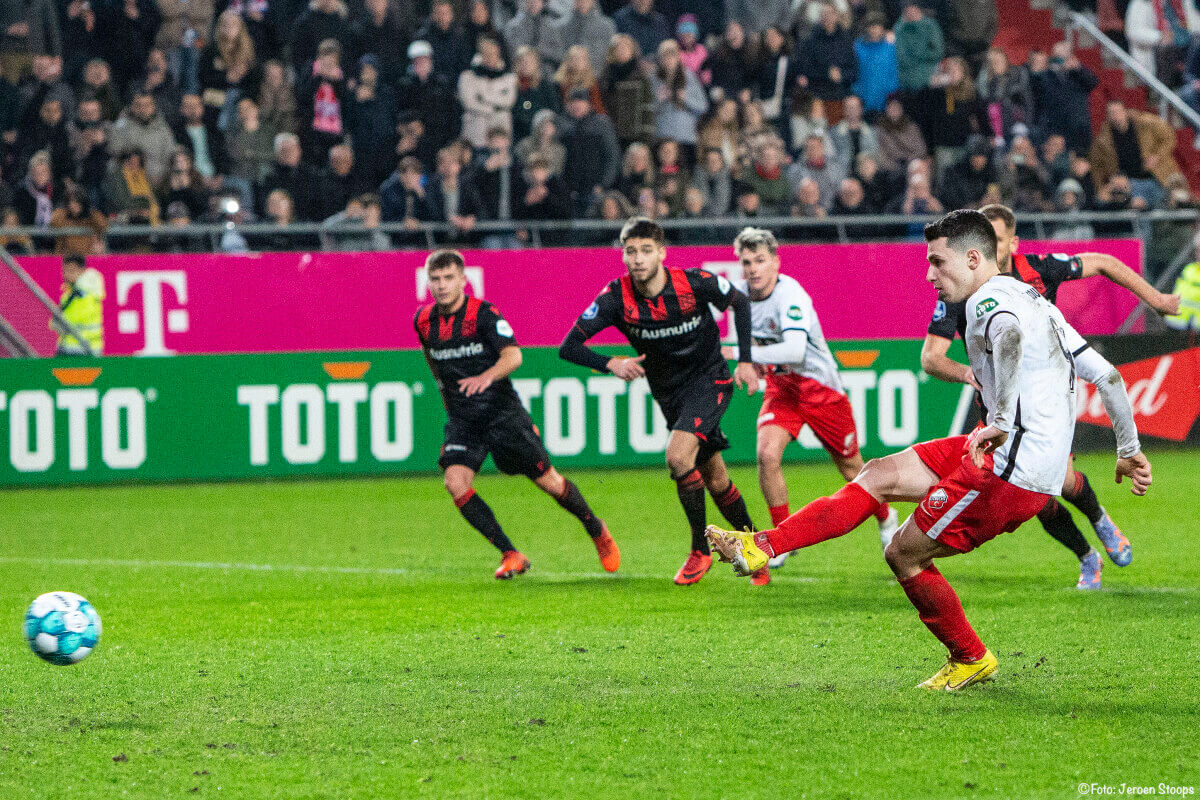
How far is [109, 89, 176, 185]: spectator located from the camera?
16672 millimetres

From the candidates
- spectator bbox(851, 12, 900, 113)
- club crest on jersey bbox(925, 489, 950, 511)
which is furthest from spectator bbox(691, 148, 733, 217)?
club crest on jersey bbox(925, 489, 950, 511)

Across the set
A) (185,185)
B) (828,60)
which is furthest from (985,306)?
(828,60)

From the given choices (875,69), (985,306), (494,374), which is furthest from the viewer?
(875,69)

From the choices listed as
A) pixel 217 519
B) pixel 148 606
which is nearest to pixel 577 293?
pixel 217 519

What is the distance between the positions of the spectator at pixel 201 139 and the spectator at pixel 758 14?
638cm

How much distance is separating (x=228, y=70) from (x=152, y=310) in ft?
10.2

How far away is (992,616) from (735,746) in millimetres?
2896

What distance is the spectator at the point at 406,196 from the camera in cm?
1681

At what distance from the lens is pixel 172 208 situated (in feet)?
54.1

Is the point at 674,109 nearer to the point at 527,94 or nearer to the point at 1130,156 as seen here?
the point at 527,94

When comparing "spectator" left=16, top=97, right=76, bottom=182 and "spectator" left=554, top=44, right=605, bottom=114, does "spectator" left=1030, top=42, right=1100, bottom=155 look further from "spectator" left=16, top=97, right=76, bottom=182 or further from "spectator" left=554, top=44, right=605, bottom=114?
"spectator" left=16, top=97, right=76, bottom=182

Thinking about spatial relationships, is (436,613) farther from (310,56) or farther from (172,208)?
(310,56)

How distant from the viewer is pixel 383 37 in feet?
59.1

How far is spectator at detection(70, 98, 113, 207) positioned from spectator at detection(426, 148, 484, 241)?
11.3 feet
